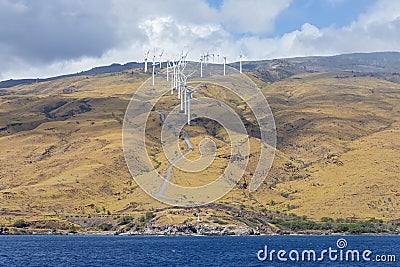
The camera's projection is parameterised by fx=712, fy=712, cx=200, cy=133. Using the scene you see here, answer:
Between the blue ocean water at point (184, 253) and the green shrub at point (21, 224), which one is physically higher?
the blue ocean water at point (184, 253)

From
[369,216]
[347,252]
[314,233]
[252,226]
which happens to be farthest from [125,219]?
[347,252]

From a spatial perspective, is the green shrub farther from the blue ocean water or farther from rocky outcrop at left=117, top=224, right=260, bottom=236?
the blue ocean water

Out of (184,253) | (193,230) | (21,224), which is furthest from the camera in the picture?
(21,224)

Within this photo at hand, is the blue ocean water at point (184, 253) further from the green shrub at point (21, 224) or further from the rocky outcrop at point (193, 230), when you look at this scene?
the green shrub at point (21, 224)

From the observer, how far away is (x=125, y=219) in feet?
637

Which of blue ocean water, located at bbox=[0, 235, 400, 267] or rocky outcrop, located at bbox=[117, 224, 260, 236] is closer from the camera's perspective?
blue ocean water, located at bbox=[0, 235, 400, 267]

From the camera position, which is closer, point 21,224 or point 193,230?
point 193,230

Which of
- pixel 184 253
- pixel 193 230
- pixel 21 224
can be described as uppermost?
pixel 184 253

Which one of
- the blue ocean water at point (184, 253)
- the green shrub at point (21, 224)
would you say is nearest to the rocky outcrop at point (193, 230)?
the blue ocean water at point (184, 253)

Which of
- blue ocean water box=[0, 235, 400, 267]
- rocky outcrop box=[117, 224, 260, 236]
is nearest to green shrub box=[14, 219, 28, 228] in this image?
rocky outcrop box=[117, 224, 260, 236]

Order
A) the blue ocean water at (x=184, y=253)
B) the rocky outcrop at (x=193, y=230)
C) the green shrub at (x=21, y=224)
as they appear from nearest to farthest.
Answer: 1. the blue ocean water at (x=184, y=253)
2. the rocky outcrop at (x=193, y=230)
3. the green shrub at (x=21, y=224)

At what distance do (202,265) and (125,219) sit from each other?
308ft

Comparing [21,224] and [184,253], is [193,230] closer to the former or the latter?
[21,224]

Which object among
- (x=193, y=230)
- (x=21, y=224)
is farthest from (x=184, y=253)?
(x=21, y=224)
